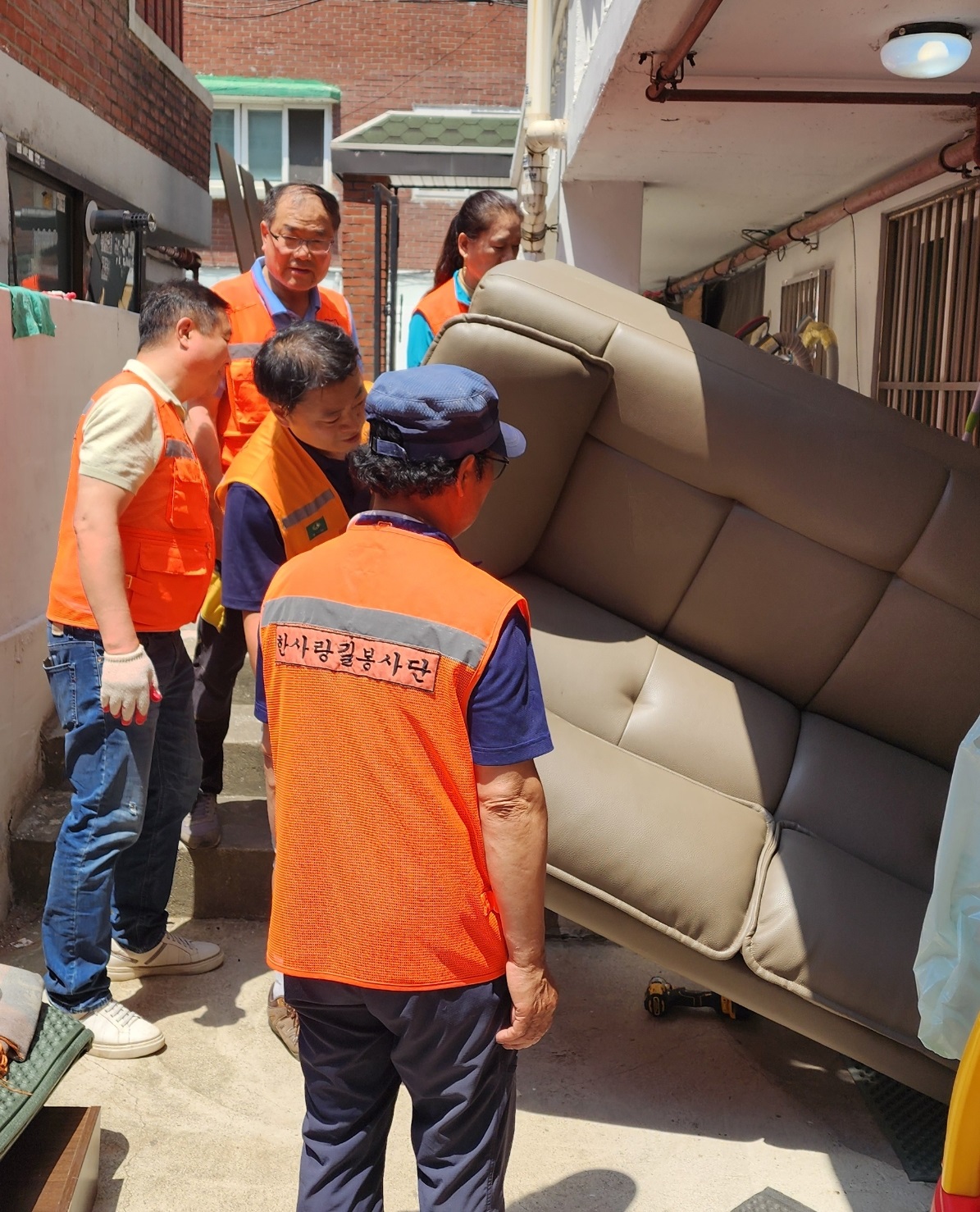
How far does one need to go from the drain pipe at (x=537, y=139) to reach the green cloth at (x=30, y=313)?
7.71 ft

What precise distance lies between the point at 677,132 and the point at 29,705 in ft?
9.84

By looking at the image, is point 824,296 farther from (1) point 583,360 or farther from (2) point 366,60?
(2) point 366,60

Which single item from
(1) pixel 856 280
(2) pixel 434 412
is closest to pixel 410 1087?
(2) pixel 434 412

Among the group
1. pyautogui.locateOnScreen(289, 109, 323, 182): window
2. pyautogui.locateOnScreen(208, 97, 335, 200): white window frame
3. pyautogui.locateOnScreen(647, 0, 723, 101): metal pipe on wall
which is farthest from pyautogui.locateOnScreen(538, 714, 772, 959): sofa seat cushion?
pyautogui.locateOnScreen(289, 109, 323, 182): window

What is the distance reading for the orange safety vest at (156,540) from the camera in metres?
2.76

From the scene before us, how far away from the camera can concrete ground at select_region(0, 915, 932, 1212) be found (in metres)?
2.51

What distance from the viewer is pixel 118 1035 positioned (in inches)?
114

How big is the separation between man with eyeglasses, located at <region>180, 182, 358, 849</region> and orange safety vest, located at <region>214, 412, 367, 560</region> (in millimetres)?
597

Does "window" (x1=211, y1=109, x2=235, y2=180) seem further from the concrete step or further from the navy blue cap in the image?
the navy blue cap

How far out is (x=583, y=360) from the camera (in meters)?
2.81

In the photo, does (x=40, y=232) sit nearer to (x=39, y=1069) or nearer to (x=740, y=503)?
(x=740, y=503)

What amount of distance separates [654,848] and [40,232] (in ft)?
17.1

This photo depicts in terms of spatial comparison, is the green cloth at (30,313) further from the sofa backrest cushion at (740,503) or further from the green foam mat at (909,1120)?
the green foam mat at (909,1120)

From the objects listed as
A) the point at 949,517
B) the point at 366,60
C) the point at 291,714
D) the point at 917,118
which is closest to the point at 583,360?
the point at 949,517
